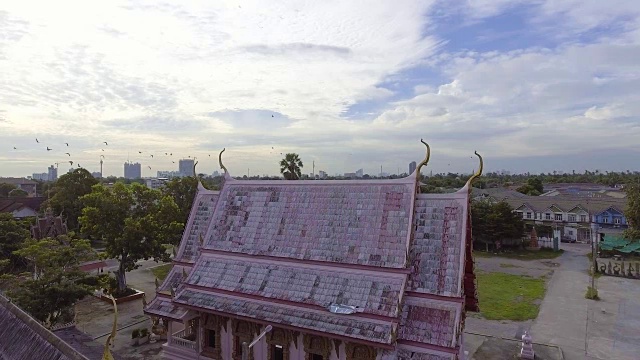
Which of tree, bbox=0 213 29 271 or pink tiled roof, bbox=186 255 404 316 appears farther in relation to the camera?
tree, bbox=0 213 29 271

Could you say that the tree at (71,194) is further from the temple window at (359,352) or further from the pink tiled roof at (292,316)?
the temple window at (359,352)

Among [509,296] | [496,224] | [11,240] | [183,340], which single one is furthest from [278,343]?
[496,224]

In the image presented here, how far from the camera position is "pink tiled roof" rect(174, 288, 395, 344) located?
13430 millimetres

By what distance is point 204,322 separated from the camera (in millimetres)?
17797

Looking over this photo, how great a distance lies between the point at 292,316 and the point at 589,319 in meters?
25.3

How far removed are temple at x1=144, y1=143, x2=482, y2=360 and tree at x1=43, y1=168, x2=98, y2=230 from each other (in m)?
43.7

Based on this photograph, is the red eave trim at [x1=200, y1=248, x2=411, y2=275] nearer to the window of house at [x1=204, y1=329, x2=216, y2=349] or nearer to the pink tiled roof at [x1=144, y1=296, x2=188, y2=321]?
the pink tiled roof at [x1=144, y1=296, x2=188, y2=321]

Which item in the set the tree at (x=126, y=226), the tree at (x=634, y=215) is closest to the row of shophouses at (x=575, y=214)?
the tree at (x=634, y=215)

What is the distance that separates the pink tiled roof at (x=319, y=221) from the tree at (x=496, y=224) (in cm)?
4286

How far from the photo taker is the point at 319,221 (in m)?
17.1

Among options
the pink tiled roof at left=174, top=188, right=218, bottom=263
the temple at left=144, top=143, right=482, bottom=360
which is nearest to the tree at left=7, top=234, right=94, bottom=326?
the temple at left=144, top=143, right=482, bottom=360

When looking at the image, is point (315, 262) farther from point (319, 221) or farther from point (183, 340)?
point (183, 340)

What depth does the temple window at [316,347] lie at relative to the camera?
1477 cm

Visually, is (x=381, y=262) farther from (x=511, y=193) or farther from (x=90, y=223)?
(x=511, y=193)
